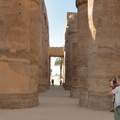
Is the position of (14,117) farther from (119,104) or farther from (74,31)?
(74,31)

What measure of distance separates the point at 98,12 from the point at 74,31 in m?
13.8

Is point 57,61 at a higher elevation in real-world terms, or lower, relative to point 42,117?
higher

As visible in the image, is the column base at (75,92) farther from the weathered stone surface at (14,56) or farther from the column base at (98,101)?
the weathered stone surface at (14,56)

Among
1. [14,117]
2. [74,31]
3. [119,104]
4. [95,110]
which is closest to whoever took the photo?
[119,104]

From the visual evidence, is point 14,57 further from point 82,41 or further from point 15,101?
point 82,41

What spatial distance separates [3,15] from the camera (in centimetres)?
1041

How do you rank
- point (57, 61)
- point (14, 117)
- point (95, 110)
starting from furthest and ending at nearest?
point (57, 61) → point (95, 110) → point (14, 117)

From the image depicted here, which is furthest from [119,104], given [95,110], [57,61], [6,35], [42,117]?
[57,61]

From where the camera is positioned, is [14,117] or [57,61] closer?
[14,117]

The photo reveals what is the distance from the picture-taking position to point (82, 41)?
15.9 meters

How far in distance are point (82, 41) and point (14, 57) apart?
664cm

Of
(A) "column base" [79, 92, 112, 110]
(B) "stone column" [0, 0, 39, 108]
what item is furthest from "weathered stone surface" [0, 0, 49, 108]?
(A) "column base" [79, 92, 112, 110]

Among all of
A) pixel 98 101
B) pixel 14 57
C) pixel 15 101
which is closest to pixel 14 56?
pixel 14 57

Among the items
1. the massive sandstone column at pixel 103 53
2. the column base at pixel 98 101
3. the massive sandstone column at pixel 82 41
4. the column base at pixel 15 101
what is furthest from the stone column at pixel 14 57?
the massive sandstone column at pixel 82 41
